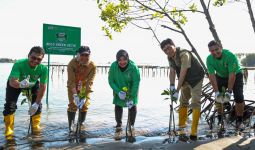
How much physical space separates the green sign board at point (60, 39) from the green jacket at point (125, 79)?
475 centimetres

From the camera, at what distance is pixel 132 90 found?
6.97 meters

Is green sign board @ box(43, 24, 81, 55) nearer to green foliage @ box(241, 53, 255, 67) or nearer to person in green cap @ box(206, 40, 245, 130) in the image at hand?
person in green cap @ box(206, 40, 245, 130)

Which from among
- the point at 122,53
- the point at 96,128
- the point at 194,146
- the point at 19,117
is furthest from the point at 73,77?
the point at 19,117

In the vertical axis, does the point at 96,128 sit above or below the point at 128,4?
below

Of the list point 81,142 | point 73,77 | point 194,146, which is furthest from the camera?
point 73,77

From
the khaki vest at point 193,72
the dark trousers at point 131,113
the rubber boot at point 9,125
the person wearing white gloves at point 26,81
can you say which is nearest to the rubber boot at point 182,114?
the khaki vest at point 193,72

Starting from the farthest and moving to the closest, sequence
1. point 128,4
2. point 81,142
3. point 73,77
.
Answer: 1. point 128,4
2. point 73,77
3. point 81,142

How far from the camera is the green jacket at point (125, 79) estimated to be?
22.8 feet

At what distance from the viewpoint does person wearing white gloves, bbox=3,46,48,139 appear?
5977 mm

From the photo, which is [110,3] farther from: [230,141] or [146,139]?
[230,141]

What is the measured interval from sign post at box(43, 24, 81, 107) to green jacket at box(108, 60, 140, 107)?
187 inches

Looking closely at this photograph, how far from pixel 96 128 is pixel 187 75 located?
2667 millimetres

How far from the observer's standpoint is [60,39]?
11406 millimetres

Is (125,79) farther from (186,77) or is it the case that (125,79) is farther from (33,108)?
(33,108)
